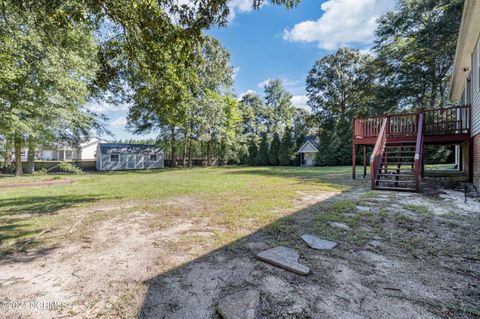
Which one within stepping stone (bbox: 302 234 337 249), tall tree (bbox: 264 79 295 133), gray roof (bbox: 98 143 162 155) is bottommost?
stepping stone (bbox: 302 234 337 249)

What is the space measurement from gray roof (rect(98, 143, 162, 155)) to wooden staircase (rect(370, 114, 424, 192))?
23577mm

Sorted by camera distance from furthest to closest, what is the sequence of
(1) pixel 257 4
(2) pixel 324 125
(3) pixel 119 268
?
1. (2) pixel 324 125
2. (1) pixel 257 4
3. (3) pixel 119 268

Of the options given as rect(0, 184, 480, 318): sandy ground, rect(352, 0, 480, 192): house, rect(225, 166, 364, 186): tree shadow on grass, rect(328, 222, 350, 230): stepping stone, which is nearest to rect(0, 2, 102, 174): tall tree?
rect(0, 184, 480, 318): sandy ground

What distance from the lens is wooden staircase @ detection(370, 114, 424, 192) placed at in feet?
20.5

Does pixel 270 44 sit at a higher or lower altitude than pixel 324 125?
higher

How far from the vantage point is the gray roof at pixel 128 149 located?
974 inches

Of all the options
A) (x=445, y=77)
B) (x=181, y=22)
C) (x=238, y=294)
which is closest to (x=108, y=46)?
(x=181, y=22)

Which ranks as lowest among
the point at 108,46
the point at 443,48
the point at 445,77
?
the point at 108,46

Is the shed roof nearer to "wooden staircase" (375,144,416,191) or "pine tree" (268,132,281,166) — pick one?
"wooden staircase" (375,144,416,191)

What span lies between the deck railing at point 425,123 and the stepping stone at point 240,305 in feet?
27.1

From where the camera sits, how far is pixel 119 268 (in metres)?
2.29

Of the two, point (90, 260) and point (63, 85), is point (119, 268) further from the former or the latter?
point (63, 85)

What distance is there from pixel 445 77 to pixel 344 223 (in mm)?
21667

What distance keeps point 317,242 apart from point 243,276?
1.20m
